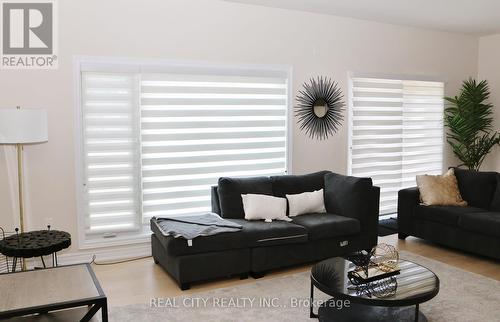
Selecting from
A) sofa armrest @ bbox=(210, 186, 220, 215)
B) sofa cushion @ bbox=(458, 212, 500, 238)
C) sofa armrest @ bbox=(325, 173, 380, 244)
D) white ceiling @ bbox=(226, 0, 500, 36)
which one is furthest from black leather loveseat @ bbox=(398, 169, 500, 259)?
sofa armrest @ bbox=(210, 186, 220, 215)

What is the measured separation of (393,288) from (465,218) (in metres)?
2.22

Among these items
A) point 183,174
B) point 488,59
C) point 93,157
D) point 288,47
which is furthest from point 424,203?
point 93,157

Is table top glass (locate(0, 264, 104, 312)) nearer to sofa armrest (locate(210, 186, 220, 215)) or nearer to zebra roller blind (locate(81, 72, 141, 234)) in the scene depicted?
zebra roller blind (locate(81, 72, 141, 234))

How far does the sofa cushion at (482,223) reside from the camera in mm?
4609

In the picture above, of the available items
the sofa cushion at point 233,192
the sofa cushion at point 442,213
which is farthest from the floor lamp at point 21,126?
the sofa cushion at point 442,213

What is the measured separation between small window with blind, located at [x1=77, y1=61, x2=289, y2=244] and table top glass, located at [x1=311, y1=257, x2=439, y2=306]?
2049 mm

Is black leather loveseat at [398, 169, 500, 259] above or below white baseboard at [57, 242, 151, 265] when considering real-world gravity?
above

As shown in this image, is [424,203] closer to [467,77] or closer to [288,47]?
[288,47]

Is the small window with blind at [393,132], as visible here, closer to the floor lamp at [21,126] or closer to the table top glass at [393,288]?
the table top glass at [393,288]

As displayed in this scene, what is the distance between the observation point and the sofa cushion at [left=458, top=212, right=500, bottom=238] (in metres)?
4.61

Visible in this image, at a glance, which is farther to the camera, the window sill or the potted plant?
the potted plant

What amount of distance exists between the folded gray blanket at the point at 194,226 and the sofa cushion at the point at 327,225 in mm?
738

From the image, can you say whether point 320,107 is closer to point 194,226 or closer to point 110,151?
point 194,226

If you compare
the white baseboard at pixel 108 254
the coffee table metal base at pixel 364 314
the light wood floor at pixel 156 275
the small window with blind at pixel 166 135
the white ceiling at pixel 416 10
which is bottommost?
the light wood floor at pixel 156 275
